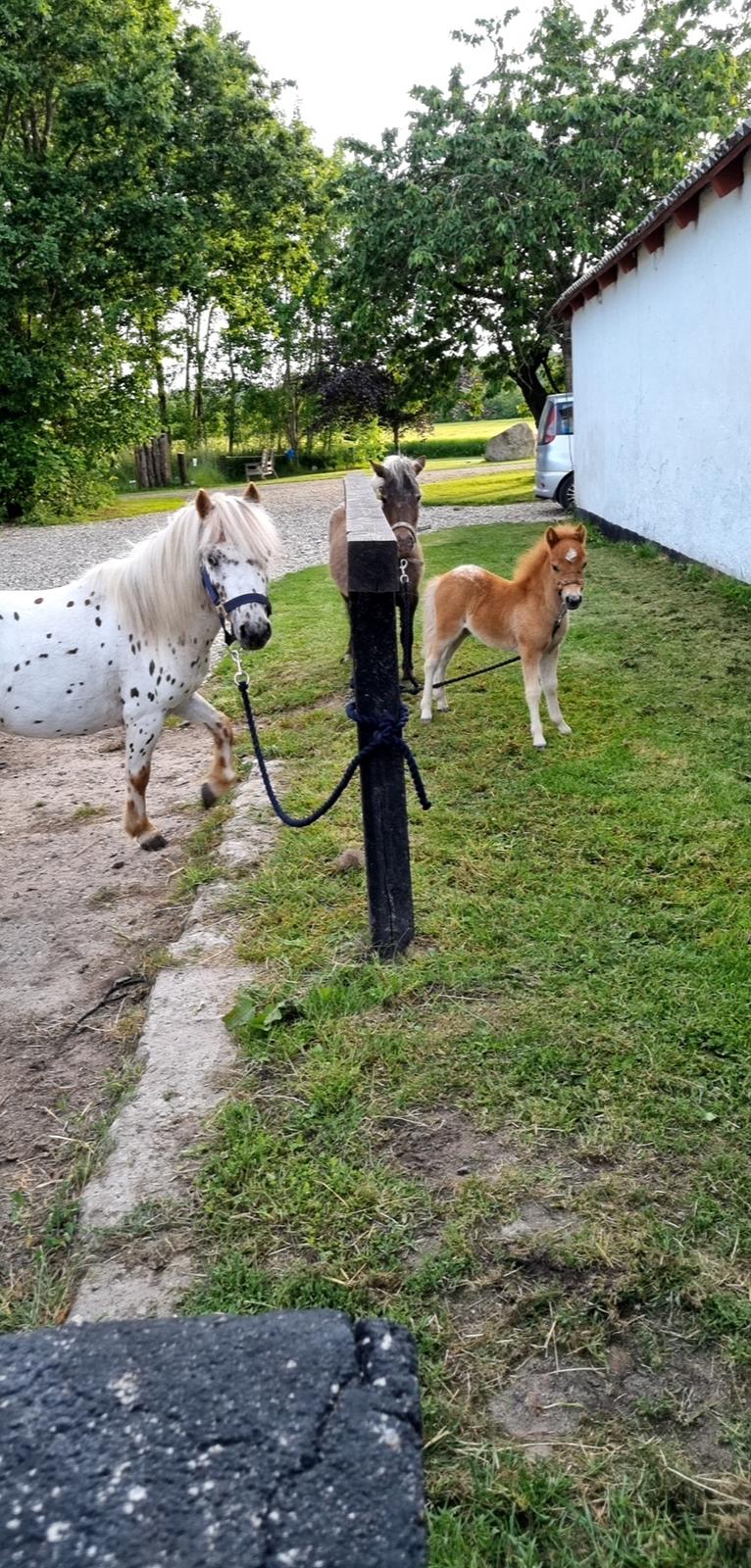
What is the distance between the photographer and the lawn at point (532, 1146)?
184cm

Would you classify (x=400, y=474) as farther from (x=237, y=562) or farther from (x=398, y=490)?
(x=237, y=562)

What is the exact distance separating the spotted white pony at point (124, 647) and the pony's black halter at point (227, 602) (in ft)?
0.17

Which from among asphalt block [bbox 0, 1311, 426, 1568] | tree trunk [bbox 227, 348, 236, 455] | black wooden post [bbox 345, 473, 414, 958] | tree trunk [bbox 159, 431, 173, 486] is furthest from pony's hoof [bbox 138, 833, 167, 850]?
tree trunk [bbox 227, 348, 236, 455]

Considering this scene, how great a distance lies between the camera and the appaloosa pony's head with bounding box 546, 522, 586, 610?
538 cm

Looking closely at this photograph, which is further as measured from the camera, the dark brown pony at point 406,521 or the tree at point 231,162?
the tree at point 231,162

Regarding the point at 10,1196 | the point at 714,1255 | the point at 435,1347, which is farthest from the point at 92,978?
the point at 714,1255

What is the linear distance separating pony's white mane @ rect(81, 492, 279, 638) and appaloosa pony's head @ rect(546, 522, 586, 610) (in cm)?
172

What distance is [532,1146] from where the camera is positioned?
8.67ft

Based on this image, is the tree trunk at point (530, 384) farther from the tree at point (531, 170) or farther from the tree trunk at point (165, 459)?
the tree trunk at point (165, 459)

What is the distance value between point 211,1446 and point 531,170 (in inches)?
860

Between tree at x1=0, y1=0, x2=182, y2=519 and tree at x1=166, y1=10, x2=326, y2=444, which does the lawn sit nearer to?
tree at x1=0, y1=0, x2=182, y2=519

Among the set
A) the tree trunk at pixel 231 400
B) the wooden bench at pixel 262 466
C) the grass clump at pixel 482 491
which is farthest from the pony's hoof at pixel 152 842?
the tree trunk at pixel 231 400

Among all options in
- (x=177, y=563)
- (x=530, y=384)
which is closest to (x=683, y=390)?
(x=177, y=563)

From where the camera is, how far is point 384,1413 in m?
0.76
